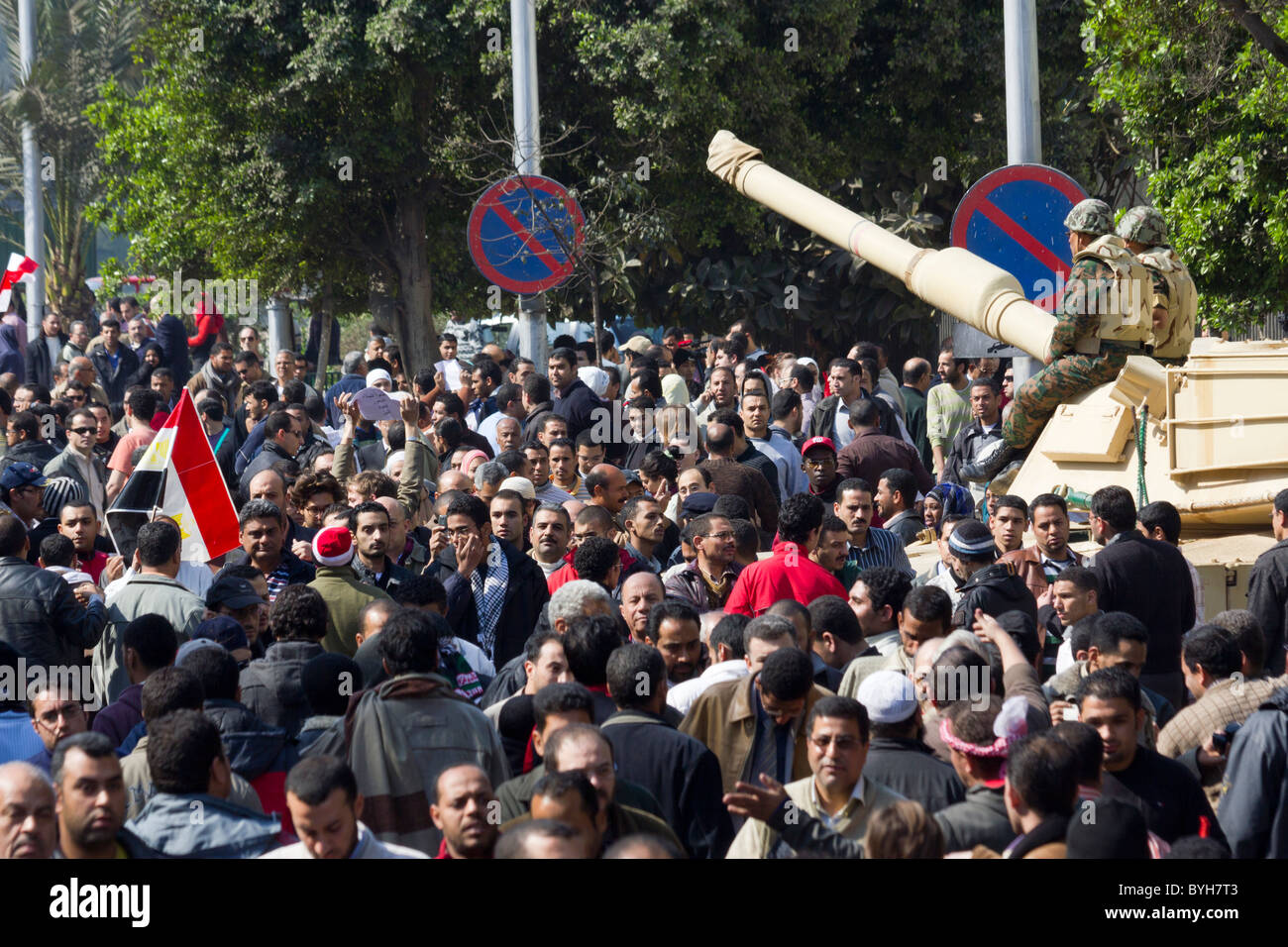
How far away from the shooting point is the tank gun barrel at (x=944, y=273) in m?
10.2

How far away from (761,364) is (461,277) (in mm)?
7381

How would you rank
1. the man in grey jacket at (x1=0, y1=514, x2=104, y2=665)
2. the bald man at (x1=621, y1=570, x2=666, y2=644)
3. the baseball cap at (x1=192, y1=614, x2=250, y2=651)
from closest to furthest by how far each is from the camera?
the baseball cap at (x1=192, y1=614, x2=250, y2=651), the bald man at (x1=621, y1=570, x2=666, y2=644), the man in grey jacket at (x1=0, y1=514, x2=104, y2=665)

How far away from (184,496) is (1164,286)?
534 centimetres

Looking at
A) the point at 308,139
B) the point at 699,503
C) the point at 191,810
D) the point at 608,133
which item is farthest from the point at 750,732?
the point at 308,139

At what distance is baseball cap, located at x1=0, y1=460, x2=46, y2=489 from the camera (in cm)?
1034

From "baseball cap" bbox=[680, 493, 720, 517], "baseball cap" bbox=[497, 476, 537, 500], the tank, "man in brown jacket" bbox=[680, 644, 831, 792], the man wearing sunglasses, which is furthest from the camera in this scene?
the man wearing sunglasses

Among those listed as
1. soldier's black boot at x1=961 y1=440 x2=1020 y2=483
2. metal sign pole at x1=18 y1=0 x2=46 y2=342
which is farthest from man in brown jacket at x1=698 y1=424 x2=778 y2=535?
metal sign pole at x1=18 y1=0 x2=46 y2=342

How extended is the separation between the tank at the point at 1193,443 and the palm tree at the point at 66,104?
11.6 metres

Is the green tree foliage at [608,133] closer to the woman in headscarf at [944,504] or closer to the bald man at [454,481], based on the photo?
the bald man at [454,481]

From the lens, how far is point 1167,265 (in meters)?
9.59

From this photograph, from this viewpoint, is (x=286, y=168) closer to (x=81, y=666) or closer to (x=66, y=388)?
(x=66, y=388)

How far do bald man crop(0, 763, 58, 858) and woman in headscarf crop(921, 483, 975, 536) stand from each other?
6639 mm

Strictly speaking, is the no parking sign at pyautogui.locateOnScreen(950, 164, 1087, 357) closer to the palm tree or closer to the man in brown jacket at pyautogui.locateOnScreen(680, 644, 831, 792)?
the man in brown jacket at pyautogui.locateOnScreen(680, 644, 831, 792)

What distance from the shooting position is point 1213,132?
13352mm
